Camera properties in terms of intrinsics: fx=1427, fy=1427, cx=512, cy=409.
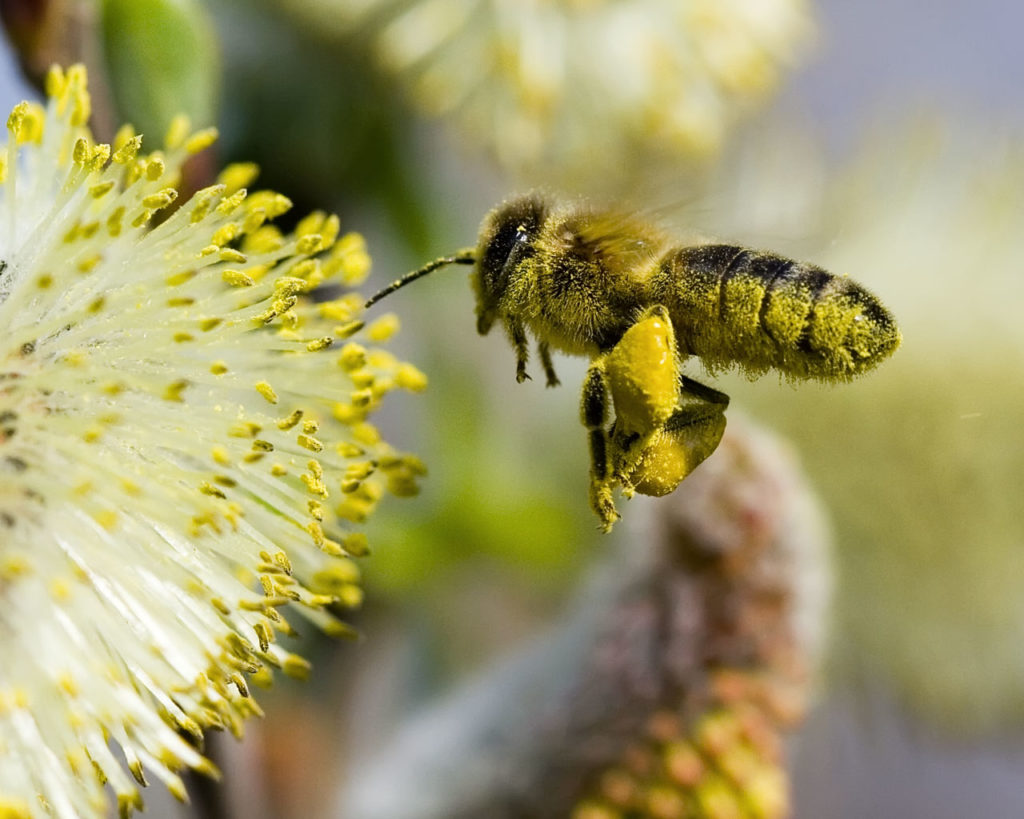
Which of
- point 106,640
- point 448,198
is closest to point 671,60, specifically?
point 448,198

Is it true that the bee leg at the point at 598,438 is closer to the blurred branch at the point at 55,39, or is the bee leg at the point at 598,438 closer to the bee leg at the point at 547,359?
the bee leg at the point at 547,359

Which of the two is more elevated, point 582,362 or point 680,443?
point 582,362

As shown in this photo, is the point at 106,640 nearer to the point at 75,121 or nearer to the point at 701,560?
the point at 75,121

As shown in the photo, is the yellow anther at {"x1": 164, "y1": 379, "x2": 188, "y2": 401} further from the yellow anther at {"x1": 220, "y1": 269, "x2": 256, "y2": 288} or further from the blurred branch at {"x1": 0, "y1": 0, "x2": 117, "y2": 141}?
the blurred branch at {"x1": 0, "y1": 0, "x2": 117, "y2": 141}

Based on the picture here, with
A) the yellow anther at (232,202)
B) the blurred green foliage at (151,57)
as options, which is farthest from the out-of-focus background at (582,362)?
the yellow anther at (232,202)

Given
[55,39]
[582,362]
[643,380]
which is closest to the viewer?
[643,380]

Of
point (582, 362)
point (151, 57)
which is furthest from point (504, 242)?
point (582, 362)

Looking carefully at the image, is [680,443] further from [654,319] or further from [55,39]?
[55,39]
